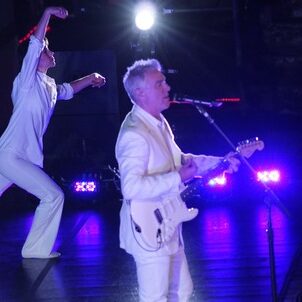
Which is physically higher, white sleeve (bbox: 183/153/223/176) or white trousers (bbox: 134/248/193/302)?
white sleeve (bbox: 183/153/223/176)

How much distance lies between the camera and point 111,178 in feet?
24.9

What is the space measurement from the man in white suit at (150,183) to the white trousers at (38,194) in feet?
6.64

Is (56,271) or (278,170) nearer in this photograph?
(56,271)

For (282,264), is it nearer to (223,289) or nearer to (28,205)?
(223,289)

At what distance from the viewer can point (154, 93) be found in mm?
2797

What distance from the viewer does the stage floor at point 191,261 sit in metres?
3.97

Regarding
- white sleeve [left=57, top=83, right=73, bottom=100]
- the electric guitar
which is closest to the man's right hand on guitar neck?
the electric guitar

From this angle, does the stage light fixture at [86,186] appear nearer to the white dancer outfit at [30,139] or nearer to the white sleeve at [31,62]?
the white dancer outfit at [30,139]

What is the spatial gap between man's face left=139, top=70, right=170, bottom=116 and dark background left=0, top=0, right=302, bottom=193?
4.72 metres

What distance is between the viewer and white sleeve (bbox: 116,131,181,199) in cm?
261

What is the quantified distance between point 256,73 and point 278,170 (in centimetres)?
199

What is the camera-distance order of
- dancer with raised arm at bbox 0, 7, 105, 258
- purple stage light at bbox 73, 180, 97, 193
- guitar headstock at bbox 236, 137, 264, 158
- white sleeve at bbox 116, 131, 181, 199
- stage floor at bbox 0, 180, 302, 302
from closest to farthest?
1. white sleeve at bbox 116, 131, 181, 199
2. guitar headstock at bbox 236, 137, 264, 158
3. stage floor at bbox 0, 180, 302, 302
4. dancer with raised arm at bbox 0, 7, 105, 258
5. purple stage light at bbox 73, 180, 97, 193

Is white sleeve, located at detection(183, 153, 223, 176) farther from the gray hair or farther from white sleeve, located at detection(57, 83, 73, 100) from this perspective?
white sleeve, located at detection(57, 83, 73, 100)

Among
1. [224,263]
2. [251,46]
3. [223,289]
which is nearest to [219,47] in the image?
[251,46]
